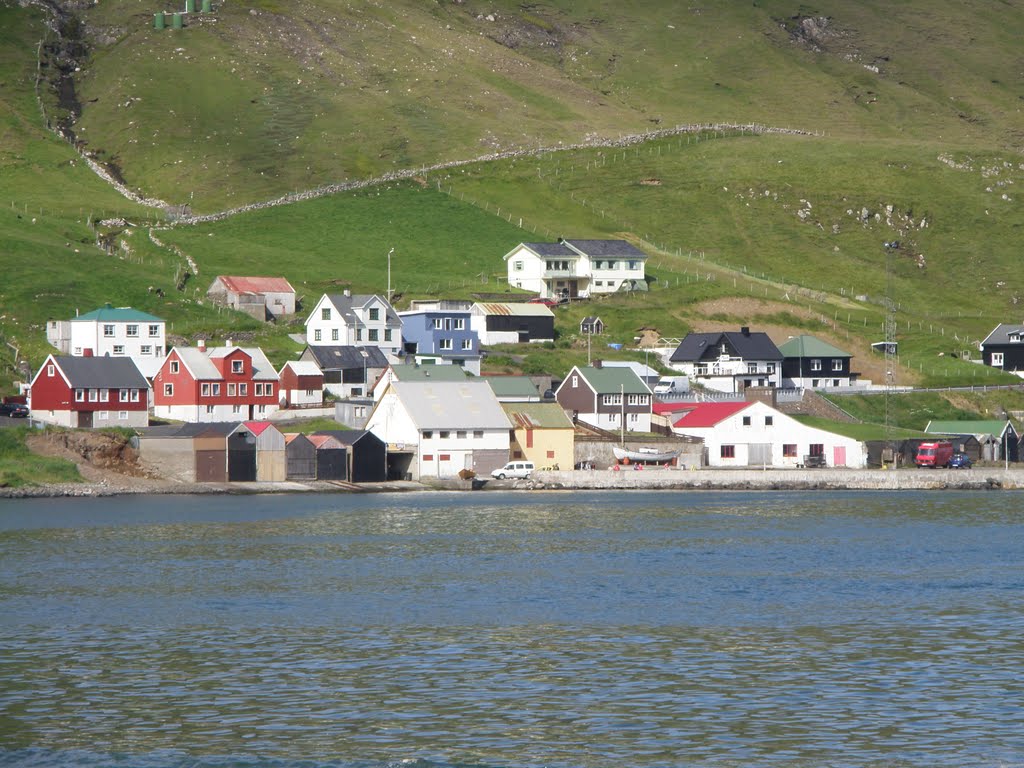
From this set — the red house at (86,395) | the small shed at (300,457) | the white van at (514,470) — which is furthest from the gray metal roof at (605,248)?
the red house at (86,395)

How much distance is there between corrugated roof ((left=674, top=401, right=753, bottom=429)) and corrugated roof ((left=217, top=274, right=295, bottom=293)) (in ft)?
140

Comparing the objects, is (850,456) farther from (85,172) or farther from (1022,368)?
(85,172)

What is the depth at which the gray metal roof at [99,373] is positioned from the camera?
9950 centimetres

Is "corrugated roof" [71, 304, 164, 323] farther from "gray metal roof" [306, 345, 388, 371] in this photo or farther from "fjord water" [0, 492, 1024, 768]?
"fjord water" [0, 492, 1024, 768]

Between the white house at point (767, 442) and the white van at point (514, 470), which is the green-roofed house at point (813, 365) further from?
the white van at point (514, 470)

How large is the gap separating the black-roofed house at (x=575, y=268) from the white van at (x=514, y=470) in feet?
166

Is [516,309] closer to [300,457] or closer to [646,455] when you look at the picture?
[646,455]

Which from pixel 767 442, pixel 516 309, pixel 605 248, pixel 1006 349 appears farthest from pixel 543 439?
pixel 605 248

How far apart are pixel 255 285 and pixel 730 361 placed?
1592 inches

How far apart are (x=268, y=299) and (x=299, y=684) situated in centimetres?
10021

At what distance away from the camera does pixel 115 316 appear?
382 feet

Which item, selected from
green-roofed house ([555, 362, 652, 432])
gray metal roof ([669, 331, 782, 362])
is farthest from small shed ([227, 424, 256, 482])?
gray metal roof ([669, 331, 782, 362])

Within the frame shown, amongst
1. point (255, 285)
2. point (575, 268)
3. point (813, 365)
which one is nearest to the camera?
point (813, 365)

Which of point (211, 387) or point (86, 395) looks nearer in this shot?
point (86, 395)
